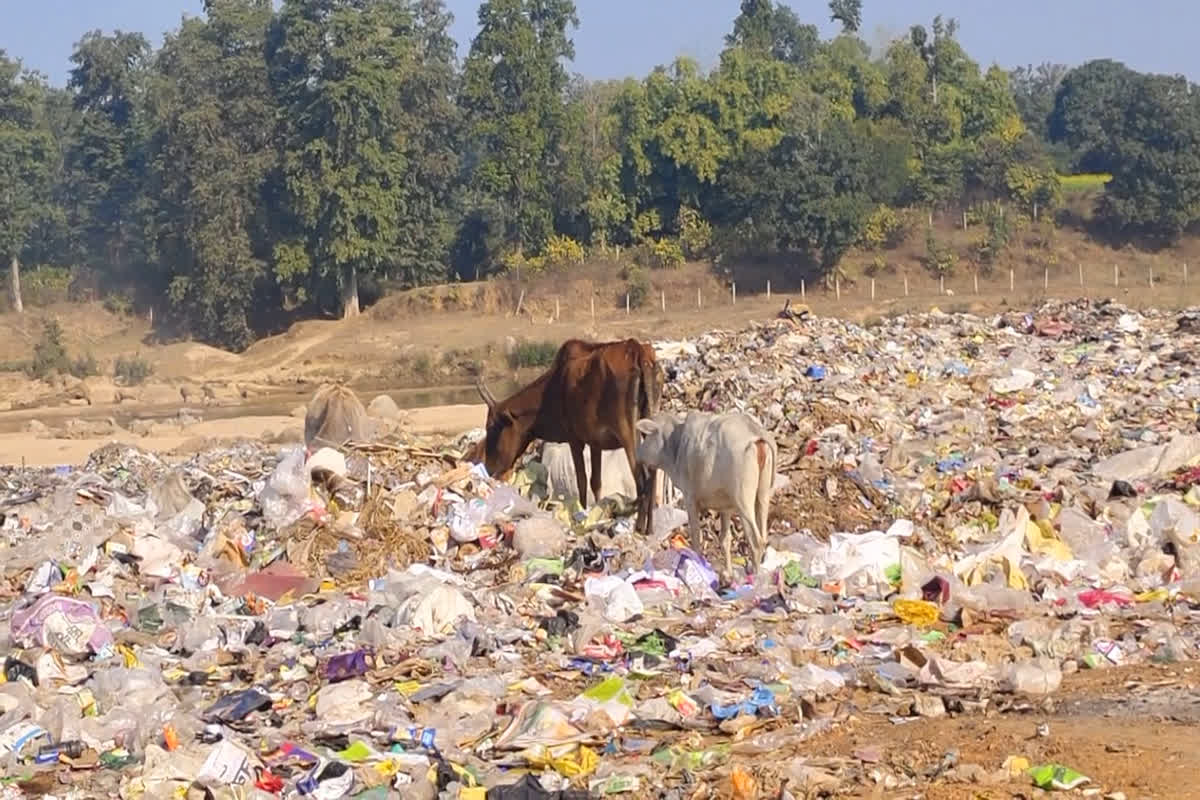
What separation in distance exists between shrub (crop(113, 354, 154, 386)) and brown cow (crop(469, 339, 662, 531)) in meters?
24.1

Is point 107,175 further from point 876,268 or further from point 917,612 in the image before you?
point 917,612

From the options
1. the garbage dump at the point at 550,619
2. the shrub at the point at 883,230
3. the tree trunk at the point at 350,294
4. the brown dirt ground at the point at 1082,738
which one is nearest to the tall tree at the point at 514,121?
the tree trunk at the point at 350,294

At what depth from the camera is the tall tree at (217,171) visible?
136 feet

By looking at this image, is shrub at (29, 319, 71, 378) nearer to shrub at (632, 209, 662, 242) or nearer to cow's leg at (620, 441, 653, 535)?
shrub at (632, 209, 662, 242)

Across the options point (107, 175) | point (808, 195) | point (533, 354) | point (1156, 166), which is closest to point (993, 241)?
point (1156, 166)

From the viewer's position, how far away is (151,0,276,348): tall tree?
41.6 metres

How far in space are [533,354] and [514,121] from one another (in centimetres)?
1004

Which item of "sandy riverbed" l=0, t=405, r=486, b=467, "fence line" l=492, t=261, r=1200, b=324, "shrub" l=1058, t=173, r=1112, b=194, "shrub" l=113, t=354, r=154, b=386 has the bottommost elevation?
"shrub" l=113, t=354, r=154, b=386

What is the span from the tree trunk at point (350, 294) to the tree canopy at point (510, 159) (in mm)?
79

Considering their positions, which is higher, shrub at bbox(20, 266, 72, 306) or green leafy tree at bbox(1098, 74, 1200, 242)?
green leafy tree at bbox(1098, 74, 1200, 242)

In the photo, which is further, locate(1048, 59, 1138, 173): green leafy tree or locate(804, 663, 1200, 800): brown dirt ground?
locate(1048, 59, 1138, 173): green leafy tree

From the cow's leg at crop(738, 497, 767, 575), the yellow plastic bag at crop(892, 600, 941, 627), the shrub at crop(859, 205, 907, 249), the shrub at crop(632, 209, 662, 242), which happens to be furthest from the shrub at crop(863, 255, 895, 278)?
the yellow plastic bag at crop(892, 600, 941, 627)

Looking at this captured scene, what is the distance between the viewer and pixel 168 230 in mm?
43656

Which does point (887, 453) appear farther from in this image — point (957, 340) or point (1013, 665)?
point (957, 340)
